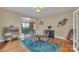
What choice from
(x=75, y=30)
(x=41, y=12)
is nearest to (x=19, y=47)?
(x=41, y=12)

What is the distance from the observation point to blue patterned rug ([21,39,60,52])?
2451 mm

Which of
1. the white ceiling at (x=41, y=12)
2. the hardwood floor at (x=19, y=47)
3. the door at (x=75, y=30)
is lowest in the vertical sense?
the hardwood floor at (x=19, y=47)

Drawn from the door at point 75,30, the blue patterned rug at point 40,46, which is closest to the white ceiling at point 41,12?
the door at point 75,30

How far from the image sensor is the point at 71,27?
2.43 metres

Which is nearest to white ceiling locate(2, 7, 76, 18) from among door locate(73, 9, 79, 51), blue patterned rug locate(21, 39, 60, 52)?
door locate(73, 9, 79, 51)

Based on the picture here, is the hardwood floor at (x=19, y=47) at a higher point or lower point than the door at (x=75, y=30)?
lower

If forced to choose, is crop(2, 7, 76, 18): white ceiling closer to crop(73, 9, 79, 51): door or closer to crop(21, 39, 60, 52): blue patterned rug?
crop(73, 9, 79, 51): door

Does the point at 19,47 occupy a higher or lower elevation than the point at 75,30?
lower

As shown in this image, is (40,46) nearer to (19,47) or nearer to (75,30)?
(19,47)

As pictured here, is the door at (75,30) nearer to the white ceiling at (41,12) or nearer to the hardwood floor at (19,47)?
the hardwood floor at (19,47)

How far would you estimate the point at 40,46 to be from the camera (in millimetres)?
2451

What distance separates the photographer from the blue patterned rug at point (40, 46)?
2451 mm

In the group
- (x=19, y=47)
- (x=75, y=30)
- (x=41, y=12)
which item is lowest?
(x=19, y=47)
